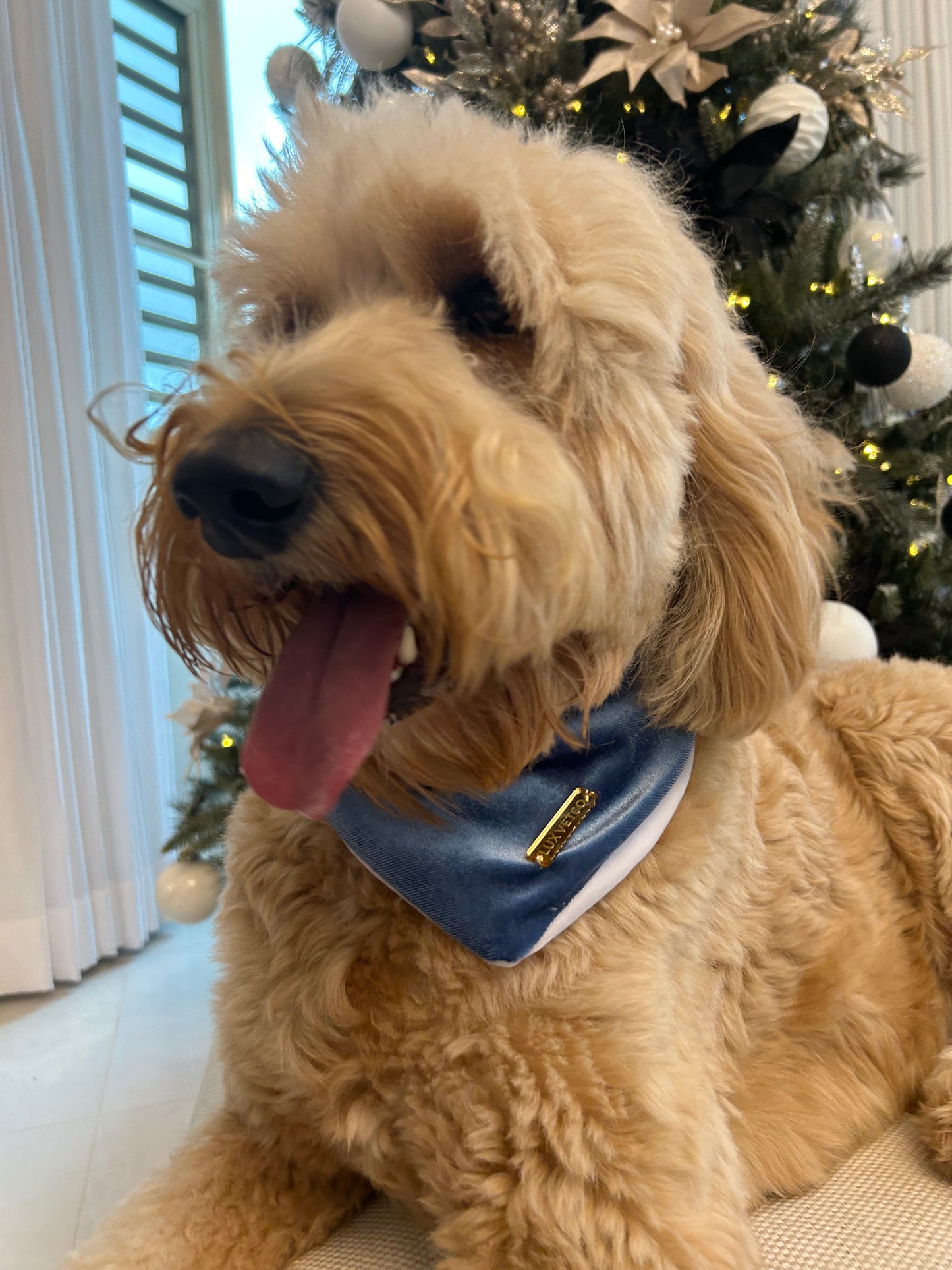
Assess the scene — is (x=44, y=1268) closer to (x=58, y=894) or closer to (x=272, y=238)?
(x=58, y=894)

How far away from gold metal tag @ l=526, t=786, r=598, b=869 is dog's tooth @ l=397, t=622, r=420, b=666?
0.24 meters

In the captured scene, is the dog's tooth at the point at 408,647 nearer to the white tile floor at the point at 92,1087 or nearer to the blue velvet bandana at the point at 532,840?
the blue velvet bandana at the point at 532,840

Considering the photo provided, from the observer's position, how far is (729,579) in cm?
90

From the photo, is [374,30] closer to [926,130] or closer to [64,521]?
[64,521]

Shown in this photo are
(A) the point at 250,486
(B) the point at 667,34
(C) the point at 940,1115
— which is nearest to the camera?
(A) the point at 250,486

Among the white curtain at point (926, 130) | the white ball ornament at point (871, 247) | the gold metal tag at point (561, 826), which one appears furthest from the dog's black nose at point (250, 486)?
the white curtain at point (926, 130)

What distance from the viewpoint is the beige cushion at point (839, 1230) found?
2.91 ft

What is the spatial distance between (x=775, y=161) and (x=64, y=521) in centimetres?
188

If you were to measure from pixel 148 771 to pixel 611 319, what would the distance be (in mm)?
2257

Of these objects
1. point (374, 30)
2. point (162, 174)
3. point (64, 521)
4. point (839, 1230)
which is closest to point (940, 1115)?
point (839, 1230)

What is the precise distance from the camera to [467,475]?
67cm

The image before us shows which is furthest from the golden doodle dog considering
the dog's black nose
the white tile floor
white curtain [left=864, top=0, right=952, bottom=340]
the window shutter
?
white curtain [left=864, top=0, right=952, bottom=340]

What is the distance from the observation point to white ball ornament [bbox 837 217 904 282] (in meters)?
1.77

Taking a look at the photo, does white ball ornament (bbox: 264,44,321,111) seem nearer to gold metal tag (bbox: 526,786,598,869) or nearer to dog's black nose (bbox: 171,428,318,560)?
dog's black nose (bbox: 171,428,318,560)
